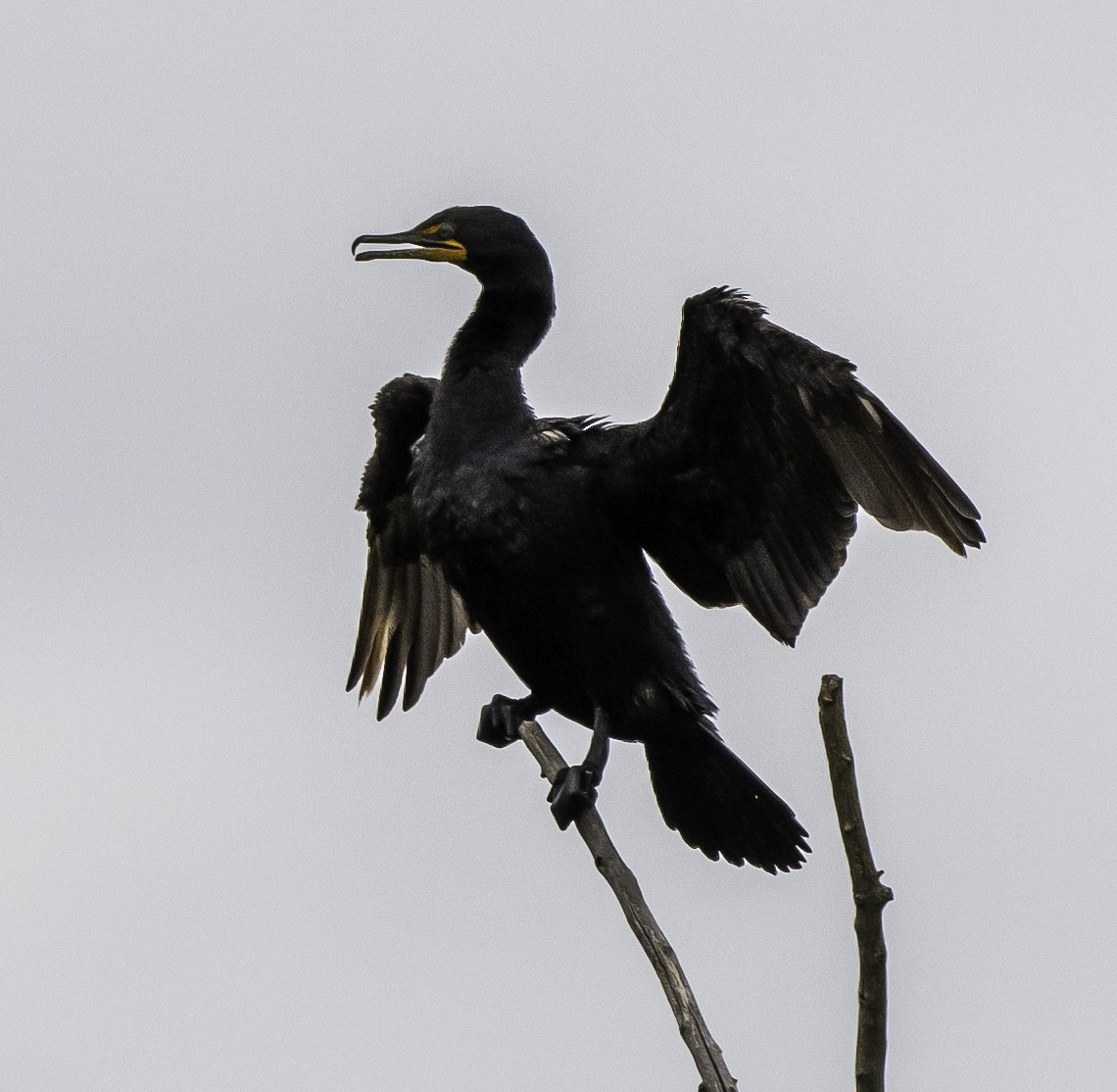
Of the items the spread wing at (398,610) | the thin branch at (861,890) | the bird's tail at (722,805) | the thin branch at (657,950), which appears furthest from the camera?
the spread wing at (398,610)

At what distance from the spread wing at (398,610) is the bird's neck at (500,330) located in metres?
A: 0.97

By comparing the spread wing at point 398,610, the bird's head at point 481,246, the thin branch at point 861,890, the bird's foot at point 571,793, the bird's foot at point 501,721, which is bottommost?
the thin branch at point 861,890

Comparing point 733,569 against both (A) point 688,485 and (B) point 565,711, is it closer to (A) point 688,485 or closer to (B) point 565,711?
(A) point 688,485

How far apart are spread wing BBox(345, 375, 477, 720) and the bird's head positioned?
1.07 m

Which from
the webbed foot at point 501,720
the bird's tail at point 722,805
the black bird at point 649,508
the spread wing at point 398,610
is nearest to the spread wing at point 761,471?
the black bird at point 649,508

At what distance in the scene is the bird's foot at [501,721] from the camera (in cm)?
726

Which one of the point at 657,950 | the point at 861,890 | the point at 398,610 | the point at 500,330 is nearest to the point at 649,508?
the point at 500,330

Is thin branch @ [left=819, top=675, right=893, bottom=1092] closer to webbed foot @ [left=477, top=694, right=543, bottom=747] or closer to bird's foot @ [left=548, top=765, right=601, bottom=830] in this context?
bird's foot @ [left=548, top=765, right=601, bottom=830]

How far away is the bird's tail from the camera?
702 cm

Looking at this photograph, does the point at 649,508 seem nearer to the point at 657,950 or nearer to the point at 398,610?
the point at 398,610

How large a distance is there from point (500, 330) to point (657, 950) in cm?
279

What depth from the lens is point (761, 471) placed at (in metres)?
6.82

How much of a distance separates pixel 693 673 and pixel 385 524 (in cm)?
175

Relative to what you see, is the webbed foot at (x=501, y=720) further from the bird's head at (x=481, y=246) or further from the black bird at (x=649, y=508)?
the bird's head at (x=481, y=246)
